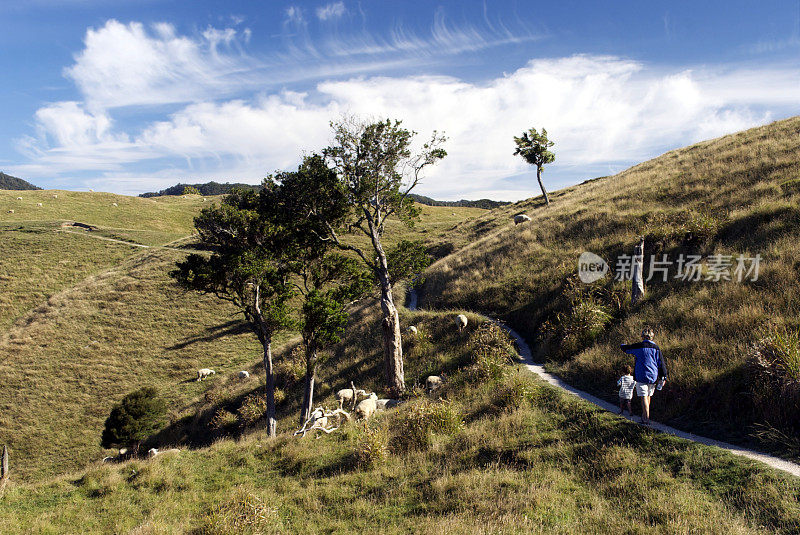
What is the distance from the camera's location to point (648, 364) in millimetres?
9359

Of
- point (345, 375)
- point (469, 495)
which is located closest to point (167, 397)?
point (345, 375)

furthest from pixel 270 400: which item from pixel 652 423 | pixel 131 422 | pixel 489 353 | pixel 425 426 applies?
pixel 652 423

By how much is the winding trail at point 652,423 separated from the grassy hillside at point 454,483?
43 centimetres

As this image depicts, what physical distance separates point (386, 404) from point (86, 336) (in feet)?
139

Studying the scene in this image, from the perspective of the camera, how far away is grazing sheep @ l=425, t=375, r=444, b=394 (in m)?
16.1

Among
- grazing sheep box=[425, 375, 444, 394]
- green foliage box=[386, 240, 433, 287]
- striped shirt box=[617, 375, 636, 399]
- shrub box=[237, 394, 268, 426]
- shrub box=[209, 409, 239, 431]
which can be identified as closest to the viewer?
striped shirt box=[617, 375, 636, 399]

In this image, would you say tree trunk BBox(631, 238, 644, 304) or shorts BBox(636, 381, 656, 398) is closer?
shorts BBox(636, 381, 656, 398)

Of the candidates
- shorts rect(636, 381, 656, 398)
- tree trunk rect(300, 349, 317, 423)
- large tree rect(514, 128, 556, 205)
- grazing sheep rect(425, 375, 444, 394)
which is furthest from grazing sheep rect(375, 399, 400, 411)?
large tree rect(514, 128, 556, 205)

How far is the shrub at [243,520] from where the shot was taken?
7.51 m

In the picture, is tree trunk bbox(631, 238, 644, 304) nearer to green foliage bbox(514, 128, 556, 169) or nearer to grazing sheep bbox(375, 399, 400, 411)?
grazing sheep bbox(375, 399, 400, 411)

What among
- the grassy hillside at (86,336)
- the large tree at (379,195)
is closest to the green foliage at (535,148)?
the grassy hillside at (86,336)

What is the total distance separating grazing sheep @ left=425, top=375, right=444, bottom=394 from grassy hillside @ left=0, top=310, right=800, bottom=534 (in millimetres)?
1281

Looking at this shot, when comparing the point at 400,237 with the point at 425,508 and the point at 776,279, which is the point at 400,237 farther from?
the point at 425,508

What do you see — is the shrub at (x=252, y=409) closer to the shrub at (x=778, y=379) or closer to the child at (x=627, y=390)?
the child at (x=627, y=390)
